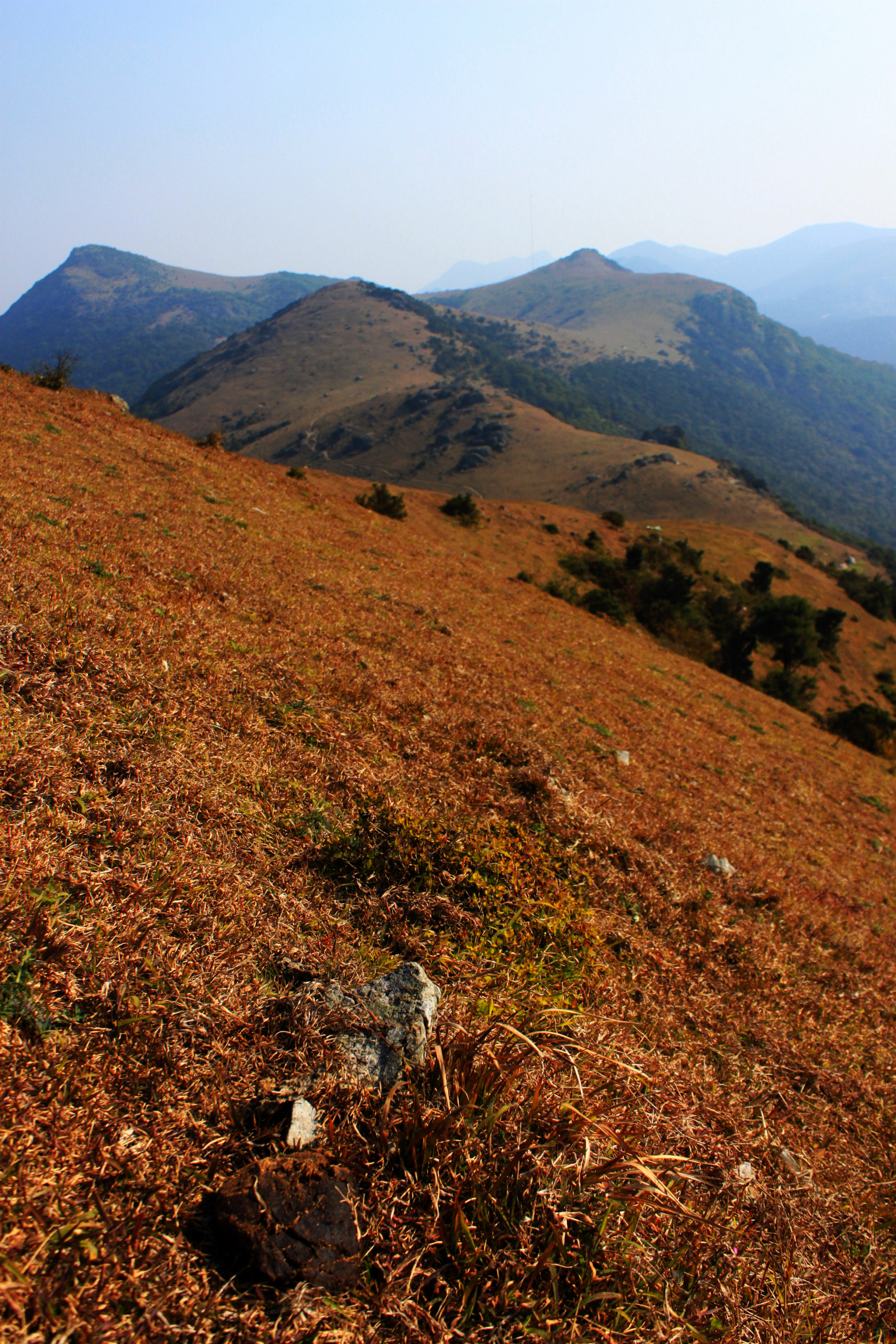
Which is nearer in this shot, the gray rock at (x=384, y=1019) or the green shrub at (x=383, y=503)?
the gray rock at (x=384, y=1019)

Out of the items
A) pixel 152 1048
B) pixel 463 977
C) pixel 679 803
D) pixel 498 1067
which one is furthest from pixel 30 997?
pixel 679 803

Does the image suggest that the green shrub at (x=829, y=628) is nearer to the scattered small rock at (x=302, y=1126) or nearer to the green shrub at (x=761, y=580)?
the green shrub at (x=761, y=580)

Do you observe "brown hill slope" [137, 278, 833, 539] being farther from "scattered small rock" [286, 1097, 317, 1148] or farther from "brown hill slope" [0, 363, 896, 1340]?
"scattered small rock" [286, 1097, 317, 1148]

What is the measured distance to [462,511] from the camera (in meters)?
34.3

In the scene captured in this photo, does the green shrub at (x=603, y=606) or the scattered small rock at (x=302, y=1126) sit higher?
the green shrub at (x=603, y=606)

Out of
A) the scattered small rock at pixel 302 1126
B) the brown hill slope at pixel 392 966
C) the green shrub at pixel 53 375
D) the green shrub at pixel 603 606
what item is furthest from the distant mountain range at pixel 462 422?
the scattered small rock at pixel 302 1126

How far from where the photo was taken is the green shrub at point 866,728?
83.5 ft

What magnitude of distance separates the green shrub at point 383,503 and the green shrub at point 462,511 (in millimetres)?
4496

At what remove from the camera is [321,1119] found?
2.32 m

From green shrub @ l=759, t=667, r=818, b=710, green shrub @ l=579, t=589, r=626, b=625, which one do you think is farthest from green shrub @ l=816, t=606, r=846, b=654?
green shrub @ l=579, t=589, r=626, b=625

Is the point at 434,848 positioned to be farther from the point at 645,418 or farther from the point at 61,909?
the point at 645,418

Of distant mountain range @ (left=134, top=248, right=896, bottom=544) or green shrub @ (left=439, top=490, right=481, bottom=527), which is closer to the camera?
green shrub @ (left=439, top=490, right=481, bottom=527)

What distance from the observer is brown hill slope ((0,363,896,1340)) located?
1964mm

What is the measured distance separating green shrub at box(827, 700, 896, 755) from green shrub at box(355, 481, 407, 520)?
842 inches
